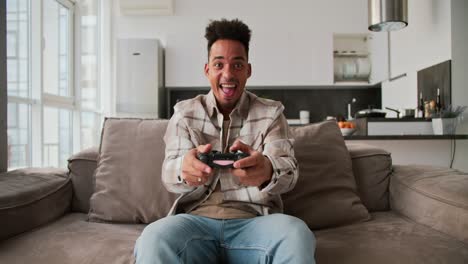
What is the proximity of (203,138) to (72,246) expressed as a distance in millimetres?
529

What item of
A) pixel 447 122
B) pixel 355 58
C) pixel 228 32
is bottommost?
pixel 447 122

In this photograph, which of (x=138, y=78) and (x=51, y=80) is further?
(x=138, y=78)

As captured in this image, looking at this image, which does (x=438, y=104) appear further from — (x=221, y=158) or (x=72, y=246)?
(x=72, y=246)

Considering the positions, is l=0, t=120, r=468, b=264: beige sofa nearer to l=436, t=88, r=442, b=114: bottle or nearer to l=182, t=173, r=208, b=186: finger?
l=182, t=173, r=208, b=186: finger

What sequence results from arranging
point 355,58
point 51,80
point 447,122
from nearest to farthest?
1. point 447,122
2. point 51,80
3. point 355,58

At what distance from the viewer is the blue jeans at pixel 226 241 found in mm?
956

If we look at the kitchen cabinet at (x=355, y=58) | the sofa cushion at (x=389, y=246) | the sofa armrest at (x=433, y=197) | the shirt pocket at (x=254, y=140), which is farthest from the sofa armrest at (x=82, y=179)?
the kitchen cabinet at (x=355, y=58)

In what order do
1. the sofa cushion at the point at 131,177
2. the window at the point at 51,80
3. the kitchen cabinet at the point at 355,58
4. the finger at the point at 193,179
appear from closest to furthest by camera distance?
the finger at the point at 193,179, the sofa cushion at the point at 131,177, the window at the point at 51,80, the kitchen cabinet at the point at 355,58

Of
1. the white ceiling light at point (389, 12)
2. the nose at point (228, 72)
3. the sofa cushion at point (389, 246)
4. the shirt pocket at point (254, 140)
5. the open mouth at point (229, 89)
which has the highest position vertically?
the white ceiling light at point (389, 12)

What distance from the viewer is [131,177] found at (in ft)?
4.85

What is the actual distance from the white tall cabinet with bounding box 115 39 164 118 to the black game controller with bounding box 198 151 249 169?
3.81m

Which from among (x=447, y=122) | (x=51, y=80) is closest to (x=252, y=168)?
(x=447, y=122)

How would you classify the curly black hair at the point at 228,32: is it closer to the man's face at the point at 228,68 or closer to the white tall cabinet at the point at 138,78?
the man's face at the point at 228,68

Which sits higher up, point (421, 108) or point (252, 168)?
point (421, 108)
